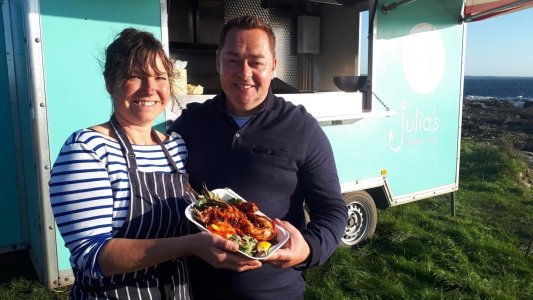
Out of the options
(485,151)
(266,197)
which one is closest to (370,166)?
(266,197)

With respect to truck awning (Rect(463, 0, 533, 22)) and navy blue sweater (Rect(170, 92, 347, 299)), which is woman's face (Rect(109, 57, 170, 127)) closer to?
navy blue sweater (Rect(170, 92, 347, 299))

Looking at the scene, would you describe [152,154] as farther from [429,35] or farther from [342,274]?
[429,35]

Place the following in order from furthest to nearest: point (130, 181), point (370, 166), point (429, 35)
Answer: point (429, 35) < point (370, 166) < point (130, 181)

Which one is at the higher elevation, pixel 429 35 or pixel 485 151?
pixel 429 35

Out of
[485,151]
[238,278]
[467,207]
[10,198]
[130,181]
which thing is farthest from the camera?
[485,151]

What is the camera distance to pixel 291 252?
1389 millimetres

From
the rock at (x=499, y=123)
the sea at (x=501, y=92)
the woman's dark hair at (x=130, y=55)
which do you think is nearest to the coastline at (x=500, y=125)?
the rock at (x=499, y=123)

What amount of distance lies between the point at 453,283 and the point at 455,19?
2.79m

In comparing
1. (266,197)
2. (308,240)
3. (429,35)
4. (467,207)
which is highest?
(429,35)

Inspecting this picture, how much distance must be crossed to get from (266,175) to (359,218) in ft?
10.3

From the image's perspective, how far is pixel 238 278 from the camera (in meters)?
1.64

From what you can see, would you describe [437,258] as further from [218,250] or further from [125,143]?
[125,143]

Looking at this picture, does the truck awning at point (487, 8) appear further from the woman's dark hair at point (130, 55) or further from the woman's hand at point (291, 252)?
the woman's dark hair at point (130, 55)

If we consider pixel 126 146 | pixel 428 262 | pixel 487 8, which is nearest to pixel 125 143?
pixel 126 146
